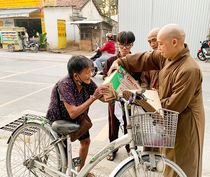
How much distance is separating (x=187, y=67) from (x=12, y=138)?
6.19ft

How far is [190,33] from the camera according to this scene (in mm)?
10867

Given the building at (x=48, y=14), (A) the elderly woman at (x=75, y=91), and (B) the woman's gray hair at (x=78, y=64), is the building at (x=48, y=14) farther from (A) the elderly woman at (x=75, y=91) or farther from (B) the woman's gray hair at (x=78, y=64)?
(B) the woman's gray hair at (x=78, y=64)

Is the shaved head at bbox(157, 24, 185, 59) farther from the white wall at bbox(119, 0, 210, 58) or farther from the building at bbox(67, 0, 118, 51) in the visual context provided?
the building at bbox(67, 0, 118, 51)

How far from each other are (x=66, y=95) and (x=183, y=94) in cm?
100

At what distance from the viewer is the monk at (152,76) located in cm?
226

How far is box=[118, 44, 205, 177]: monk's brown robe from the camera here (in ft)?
4.77

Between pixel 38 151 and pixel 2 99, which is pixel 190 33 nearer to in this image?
pixel 2 99

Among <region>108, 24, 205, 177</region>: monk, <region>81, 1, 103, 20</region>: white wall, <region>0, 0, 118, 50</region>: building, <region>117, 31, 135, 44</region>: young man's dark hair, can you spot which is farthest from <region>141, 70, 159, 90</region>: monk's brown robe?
<region>81, 1, 103, 20</region>: white wall

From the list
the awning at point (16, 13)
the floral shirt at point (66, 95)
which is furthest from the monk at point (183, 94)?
the awning at point (16, 13)

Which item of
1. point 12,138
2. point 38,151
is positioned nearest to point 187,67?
point 38,151

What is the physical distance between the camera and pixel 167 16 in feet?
35.5

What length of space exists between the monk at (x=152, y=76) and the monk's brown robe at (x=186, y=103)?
0.52m

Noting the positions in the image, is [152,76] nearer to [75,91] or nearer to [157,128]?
[75,91]

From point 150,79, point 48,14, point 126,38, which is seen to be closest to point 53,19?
point 48,14
